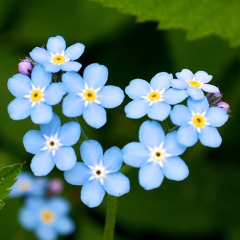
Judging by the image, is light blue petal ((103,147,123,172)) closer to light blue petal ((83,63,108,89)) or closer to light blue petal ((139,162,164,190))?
light blue petal ((139,162,164,190))

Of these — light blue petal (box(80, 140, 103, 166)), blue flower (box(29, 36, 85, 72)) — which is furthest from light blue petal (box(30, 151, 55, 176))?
blue flower (box(29, 36, 85, 72))

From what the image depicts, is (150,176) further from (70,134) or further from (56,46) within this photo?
(56,46)

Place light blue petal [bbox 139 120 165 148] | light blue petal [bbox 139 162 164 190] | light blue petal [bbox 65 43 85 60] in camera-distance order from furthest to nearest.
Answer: light blue petal [bbox 65 43 85 60] → light blue petal [bbox 139 120 165 148] → light blue petal [bbox 139 162 164 190]

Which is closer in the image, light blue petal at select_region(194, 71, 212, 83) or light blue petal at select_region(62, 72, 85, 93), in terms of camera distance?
light blue petal at select_region(62, 72, 85, 93)

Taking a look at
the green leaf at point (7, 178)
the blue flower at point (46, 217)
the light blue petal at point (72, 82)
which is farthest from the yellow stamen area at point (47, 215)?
the light blue petal at point (72, 82)

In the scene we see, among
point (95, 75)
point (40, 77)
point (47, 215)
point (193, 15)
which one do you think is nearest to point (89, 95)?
point (95, 75)
